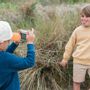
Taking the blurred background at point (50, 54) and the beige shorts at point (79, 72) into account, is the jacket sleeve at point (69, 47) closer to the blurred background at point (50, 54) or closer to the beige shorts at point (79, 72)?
the beige shorts at point (79, 72)

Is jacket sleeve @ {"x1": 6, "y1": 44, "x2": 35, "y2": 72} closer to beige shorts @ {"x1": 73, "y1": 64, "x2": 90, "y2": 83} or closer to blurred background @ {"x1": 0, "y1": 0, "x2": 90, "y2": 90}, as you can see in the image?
beige shorts @ {"x1": 73, "y1": 64, "x2": 90, "y2": 83}

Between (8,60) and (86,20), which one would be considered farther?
(86,20)

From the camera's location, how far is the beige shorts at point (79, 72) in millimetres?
5020

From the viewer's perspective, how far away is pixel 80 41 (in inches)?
196

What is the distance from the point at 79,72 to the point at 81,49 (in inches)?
12.8

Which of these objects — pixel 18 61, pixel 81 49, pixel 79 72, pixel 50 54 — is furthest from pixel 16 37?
pixel 50 54

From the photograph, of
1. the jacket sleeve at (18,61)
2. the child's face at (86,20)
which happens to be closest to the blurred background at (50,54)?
the child's face at (86,20)

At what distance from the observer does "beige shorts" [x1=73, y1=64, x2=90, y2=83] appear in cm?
502

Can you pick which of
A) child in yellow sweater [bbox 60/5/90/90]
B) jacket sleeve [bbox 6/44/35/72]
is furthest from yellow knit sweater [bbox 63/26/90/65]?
jacket sleeve [bbox 6/44/35/72]

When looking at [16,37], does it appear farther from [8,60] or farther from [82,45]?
[82,45]

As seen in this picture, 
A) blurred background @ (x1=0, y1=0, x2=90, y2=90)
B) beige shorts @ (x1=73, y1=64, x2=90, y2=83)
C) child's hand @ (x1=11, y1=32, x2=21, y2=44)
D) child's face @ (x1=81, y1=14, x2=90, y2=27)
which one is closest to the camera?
child's hand @ (x1=11, y1=32, x2=21, y2=44)

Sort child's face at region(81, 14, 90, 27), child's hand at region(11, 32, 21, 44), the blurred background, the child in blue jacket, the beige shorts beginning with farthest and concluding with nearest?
the blurred background → the beige shorts → child's face at region(81, 14, 90, 27) → child's hand at region(11, 32, 21, 44) → the child in blue jacket

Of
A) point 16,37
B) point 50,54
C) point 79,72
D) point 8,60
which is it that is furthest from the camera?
point 50,54

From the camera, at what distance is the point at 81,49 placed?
4914mm
